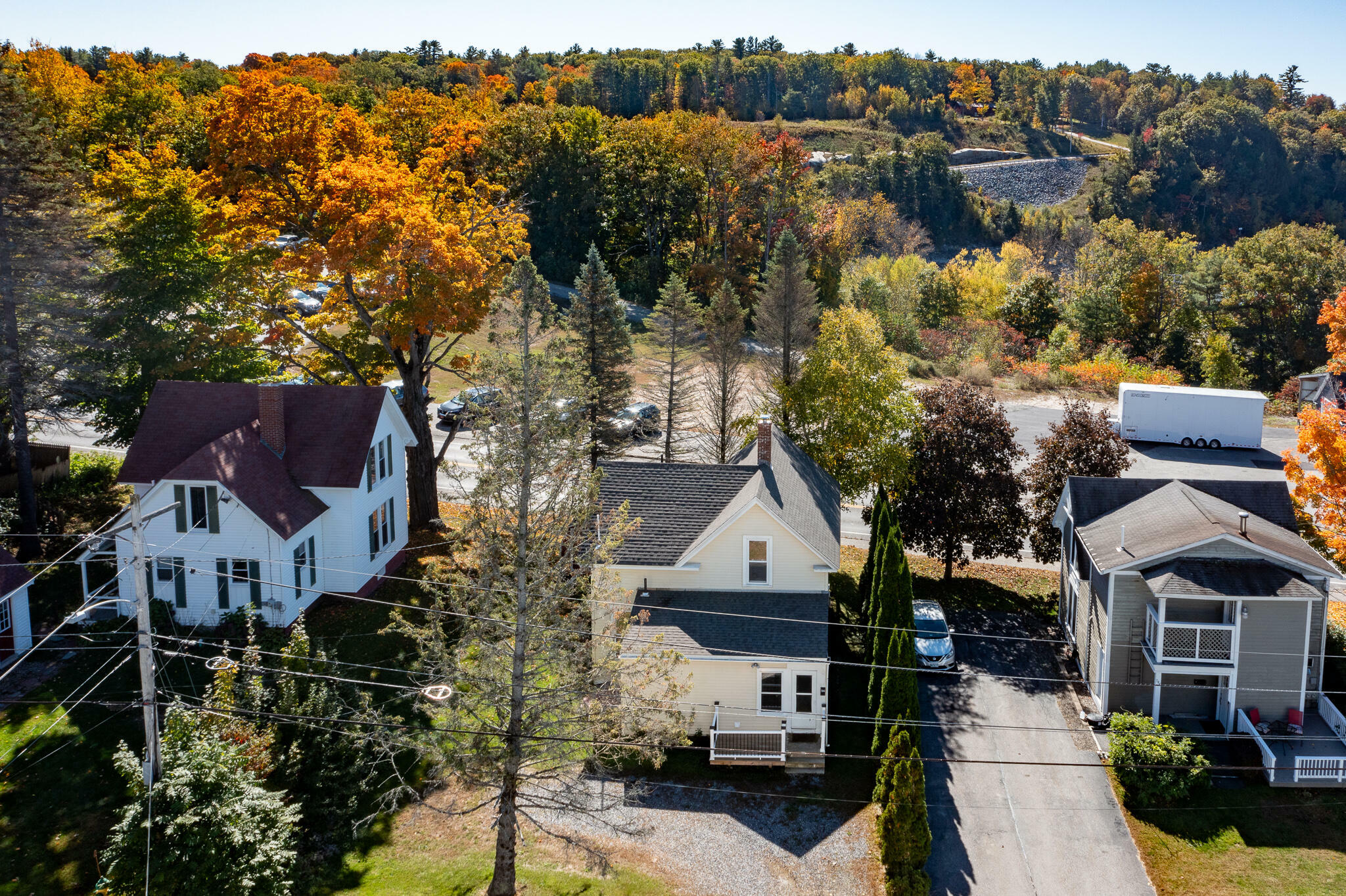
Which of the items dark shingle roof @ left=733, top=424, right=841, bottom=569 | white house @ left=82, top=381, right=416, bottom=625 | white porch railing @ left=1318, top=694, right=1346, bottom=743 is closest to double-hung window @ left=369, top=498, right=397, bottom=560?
white house @ left=82, top=381, right=416, bottom=625

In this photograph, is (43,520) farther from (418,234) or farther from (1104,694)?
(1104,694)

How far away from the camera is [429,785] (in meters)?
21.8

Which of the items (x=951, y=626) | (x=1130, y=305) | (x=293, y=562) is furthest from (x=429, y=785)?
(x=1130, y=305)

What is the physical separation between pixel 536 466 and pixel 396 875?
9.11 metres

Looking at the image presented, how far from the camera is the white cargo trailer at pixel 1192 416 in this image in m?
43.8

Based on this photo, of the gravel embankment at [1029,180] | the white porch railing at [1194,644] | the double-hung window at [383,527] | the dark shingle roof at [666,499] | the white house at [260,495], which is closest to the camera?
the white porch railing at [1194,644]

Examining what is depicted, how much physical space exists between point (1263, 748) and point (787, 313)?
69.7 ft

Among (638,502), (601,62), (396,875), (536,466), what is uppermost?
(601,62)

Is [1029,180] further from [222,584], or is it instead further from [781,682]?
[222,584]

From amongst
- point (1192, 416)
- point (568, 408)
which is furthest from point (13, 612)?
point (1192, 416)

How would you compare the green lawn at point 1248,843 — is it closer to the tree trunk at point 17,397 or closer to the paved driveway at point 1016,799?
the paved driveway at point 1016,799

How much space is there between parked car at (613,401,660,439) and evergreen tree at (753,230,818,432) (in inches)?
215

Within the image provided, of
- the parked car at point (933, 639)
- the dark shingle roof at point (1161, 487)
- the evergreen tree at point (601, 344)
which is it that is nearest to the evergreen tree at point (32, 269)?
the evergreen tree at point (601, 344)

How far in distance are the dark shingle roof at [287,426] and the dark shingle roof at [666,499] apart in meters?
8.37
